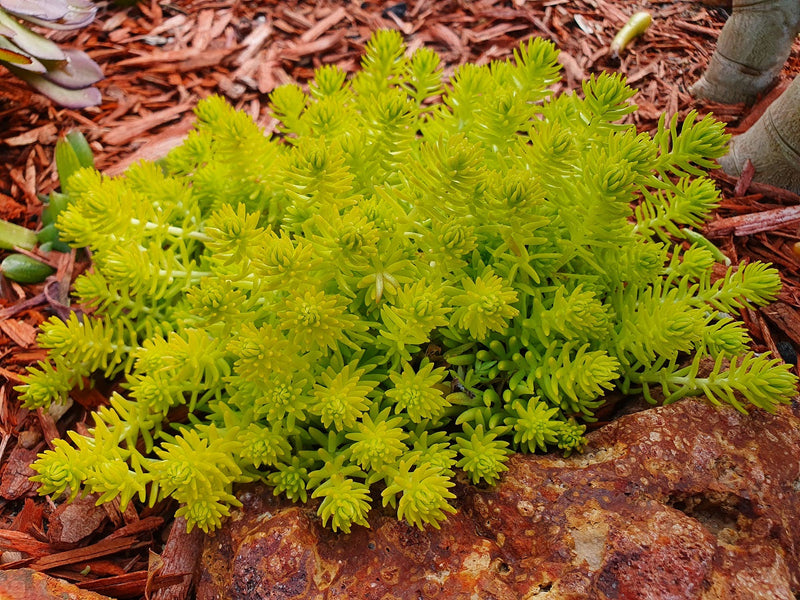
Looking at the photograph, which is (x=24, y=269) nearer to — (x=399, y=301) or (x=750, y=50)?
(x=399, y=301)

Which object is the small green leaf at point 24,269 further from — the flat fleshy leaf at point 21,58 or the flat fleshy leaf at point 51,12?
the flat fleshy leaf at point 51,12

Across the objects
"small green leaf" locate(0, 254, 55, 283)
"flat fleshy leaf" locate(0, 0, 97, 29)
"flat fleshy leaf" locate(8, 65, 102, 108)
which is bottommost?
"small green leaf" locate(0, 254, 55, 283)

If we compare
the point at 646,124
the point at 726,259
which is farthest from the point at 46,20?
the point at 726,259

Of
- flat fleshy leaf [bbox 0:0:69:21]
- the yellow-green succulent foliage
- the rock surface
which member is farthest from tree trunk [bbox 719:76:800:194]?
flat fleshy leaf [bbox 0:0:69:21]

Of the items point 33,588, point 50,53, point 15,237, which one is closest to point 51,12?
point 50,53

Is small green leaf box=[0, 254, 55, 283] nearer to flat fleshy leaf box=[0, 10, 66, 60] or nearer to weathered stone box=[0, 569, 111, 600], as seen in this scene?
flat fleshy leaf box=[0, 10, 66, 60]

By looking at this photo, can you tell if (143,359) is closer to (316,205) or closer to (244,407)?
(244,407)

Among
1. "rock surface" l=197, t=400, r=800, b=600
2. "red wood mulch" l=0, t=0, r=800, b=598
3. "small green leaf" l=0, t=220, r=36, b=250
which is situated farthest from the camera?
"small green leaf" l=0, t=220, r=36, b=250

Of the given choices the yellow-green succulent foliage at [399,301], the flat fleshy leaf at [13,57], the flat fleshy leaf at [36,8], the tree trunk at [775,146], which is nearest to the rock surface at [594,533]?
the yellow-green succulent foliage at [399,301]
